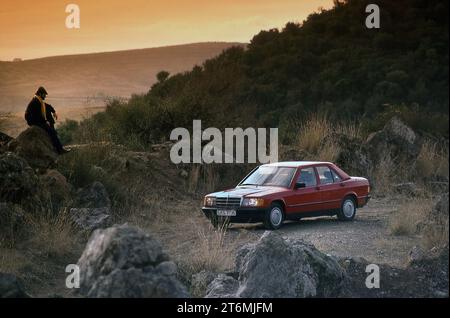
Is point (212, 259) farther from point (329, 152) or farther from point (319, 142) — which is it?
point (319, 142)

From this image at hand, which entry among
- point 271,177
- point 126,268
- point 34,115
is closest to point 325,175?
point 271,177

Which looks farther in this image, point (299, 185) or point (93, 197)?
point (93, 197)

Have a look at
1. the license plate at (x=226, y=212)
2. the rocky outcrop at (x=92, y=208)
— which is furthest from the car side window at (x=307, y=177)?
the rocky outcrop at (x=92, y=208)

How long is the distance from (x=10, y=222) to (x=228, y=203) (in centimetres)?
456

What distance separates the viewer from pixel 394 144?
31.5 metres

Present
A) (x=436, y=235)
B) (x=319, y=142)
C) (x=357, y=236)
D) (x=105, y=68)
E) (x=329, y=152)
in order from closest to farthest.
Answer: (x=436, y=235) → (x=357, y=236) → (x=329, y=152) → (x=319, y=142) → (x=105, y=68)

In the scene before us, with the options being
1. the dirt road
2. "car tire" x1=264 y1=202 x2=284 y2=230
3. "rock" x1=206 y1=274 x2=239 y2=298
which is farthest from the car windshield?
"rock" x1=206 y1=274 x2=239 y2=298

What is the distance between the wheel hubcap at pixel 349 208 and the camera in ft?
71.9

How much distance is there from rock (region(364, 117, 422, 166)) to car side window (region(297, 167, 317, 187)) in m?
9.33

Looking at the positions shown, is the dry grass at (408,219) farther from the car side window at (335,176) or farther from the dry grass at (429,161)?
the dry grass at (429,161)

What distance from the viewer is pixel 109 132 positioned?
3097 centimetres

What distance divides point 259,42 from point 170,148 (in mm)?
31070
